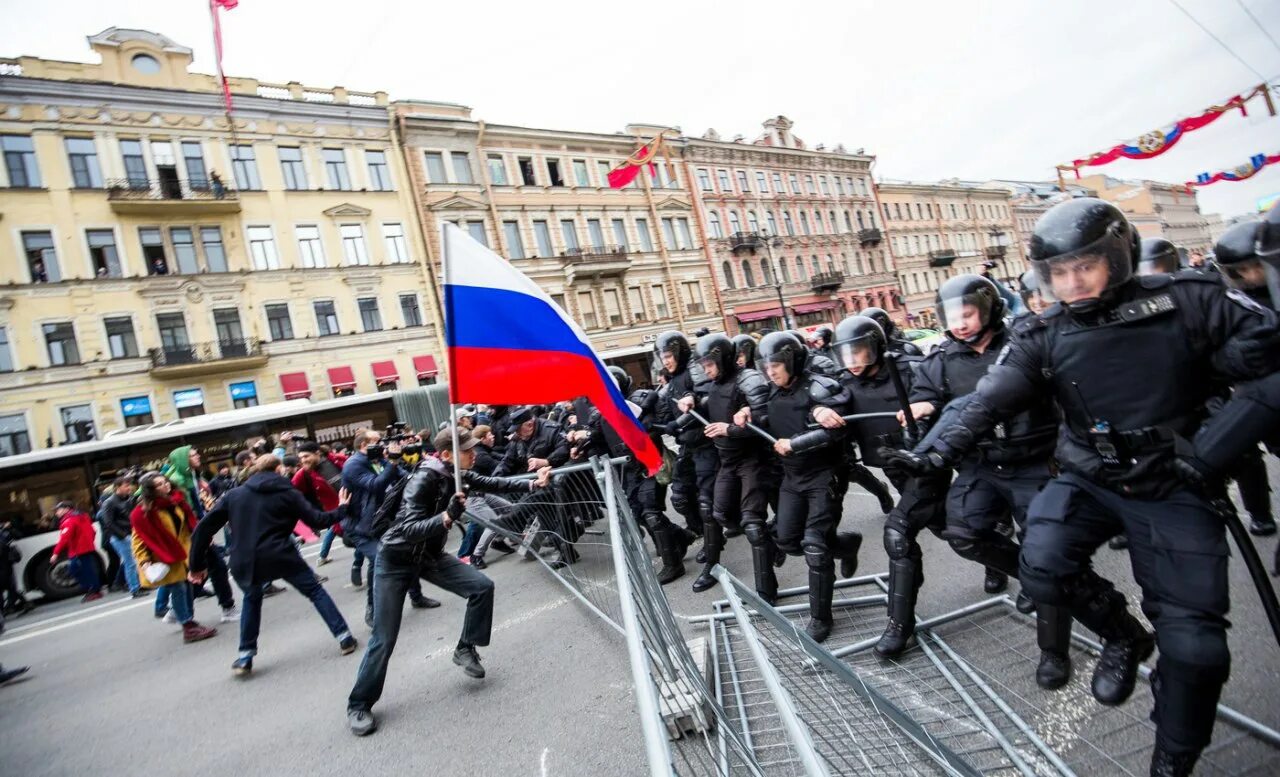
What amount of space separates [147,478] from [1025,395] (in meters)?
7.81

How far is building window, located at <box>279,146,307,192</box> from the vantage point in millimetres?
24828

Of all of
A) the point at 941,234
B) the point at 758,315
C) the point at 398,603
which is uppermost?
the point at 941,234

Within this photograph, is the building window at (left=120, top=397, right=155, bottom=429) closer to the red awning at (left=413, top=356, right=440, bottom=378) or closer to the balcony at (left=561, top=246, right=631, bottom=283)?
the red awning at (left=413, top=356, right=440, bottom=378)

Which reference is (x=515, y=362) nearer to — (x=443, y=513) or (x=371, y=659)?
(x=443, y=513)

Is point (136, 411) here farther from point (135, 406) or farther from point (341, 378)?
point (341, 378)

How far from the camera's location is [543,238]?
3148cm

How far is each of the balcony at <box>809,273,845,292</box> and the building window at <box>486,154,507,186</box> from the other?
22.5m

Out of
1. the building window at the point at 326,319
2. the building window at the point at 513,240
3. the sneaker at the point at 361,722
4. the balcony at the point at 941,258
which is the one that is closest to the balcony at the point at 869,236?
the balcony at the point at 941,258

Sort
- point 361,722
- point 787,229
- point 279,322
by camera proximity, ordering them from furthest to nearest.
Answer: point 787,229 < point 279,322 < point 361,722

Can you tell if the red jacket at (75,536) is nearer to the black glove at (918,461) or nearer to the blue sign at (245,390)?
the black glove at (918,461)

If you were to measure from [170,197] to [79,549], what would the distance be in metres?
17.6

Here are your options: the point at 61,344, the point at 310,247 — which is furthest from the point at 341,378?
the point at 61,344

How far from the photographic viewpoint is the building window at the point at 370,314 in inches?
1008

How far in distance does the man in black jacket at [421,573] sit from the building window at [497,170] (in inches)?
1116
